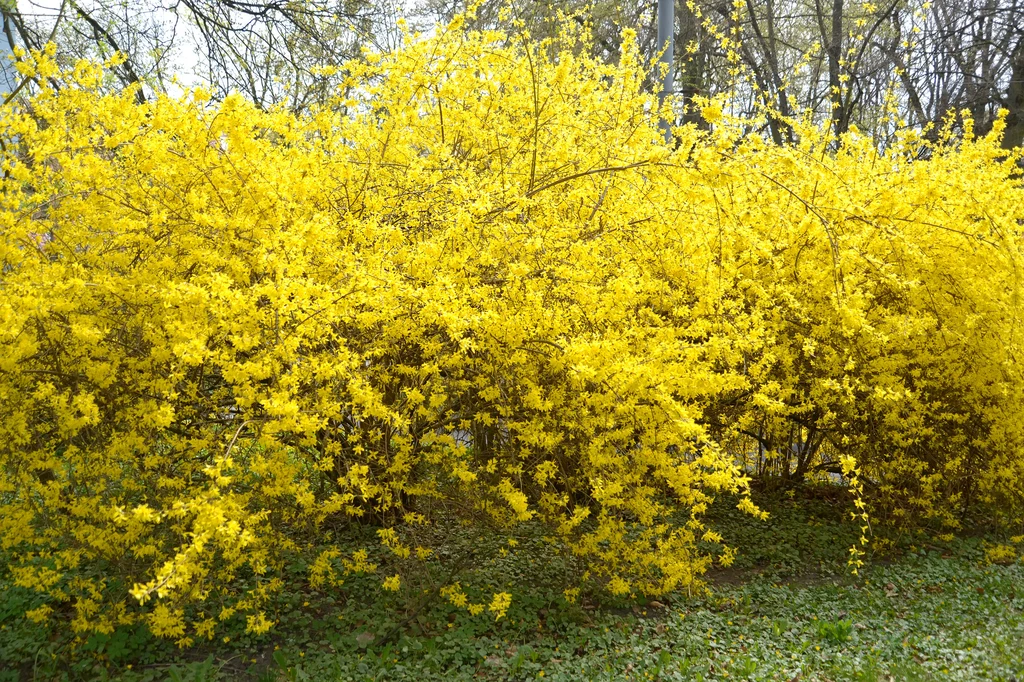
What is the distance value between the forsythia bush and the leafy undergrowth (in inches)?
8.3

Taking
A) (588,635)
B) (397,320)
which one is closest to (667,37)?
(397,320)

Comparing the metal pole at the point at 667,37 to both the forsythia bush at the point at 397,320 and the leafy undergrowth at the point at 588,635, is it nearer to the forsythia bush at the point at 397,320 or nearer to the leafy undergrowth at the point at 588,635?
the forsythia bush at the point at 397,320

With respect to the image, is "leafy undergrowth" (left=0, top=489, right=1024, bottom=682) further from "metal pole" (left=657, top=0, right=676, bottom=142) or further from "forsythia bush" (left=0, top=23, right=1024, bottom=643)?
"metal pole" (left=657, top=0, right=676, bottom=142)

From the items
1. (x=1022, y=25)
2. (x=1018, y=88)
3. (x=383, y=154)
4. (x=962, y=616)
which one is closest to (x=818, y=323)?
(x=962, y=616)

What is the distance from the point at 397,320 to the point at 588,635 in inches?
73.3

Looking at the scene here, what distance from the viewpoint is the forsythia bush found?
11.3ft

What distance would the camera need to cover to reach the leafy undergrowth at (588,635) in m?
3.87

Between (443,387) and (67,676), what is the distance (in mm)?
2112

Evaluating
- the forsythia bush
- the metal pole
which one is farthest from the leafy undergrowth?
the metal pole

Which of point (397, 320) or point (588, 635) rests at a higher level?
point (397, 320)

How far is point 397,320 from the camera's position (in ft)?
11.9

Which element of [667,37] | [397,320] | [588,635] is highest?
[667,37]

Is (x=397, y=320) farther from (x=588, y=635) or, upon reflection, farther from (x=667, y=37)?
(x=667, y=37)

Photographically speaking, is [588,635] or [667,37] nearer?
[588,635]
